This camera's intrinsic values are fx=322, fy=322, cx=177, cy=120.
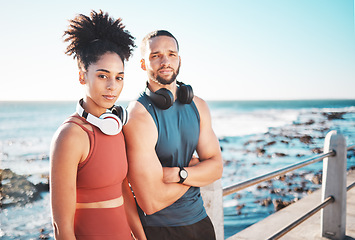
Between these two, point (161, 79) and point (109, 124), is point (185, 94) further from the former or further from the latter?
point (109, 124)

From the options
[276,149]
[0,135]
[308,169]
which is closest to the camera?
[308,169]

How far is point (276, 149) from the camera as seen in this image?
2280cm

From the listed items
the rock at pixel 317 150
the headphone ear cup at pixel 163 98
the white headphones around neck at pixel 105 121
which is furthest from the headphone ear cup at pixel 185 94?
the rock at pixel 317 150

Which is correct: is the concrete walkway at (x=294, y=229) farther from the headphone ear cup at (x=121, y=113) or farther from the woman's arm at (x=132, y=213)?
the headphone ear cup at (x=121, y=113)

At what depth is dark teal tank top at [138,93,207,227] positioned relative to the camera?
186cm

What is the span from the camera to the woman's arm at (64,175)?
3.96ft

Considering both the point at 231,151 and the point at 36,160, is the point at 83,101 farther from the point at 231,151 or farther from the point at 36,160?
the point at 36,160

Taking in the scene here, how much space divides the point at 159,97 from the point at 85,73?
0.54 metres

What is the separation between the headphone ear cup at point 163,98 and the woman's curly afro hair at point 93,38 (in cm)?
39

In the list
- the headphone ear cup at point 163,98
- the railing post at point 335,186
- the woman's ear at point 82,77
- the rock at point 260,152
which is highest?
the woman's ear at point 82,77

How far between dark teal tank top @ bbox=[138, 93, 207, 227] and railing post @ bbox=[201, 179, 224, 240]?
0.09 m

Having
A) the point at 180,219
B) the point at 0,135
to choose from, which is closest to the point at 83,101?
the point at 180,219

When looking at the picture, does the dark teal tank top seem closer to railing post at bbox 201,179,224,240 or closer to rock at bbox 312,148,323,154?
railing post at bbox 201,179,224,240

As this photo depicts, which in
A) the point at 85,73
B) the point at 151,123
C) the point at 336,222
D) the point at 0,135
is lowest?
the point at 0,135
